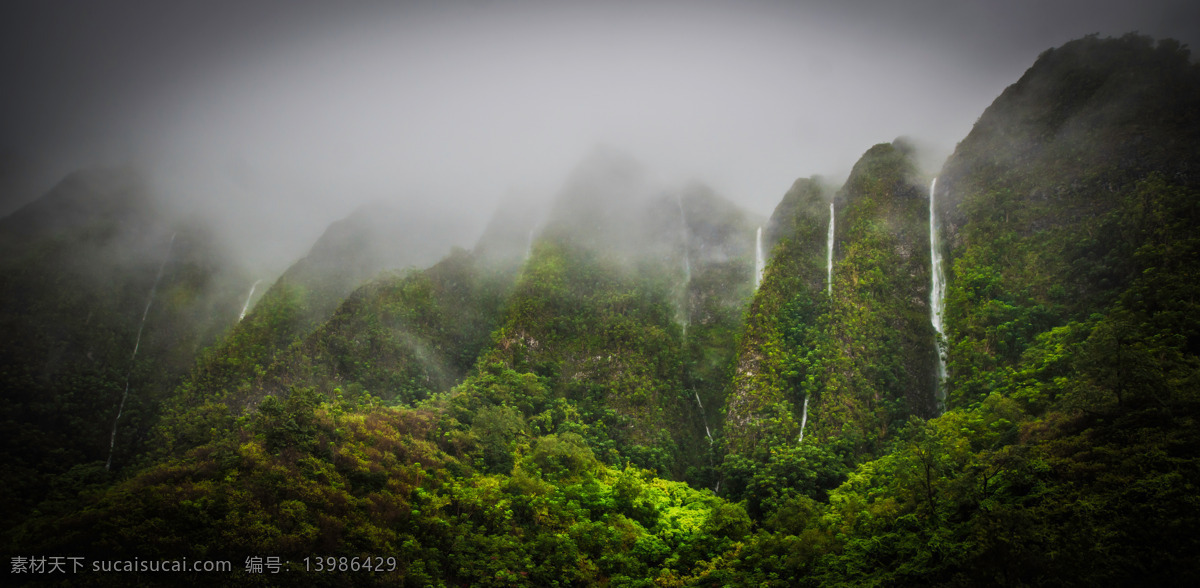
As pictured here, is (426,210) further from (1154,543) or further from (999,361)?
(1154,543)

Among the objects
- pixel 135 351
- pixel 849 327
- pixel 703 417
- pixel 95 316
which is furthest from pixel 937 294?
pixel 95 316

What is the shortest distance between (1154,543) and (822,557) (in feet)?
25.8

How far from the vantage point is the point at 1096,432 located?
14.2 m

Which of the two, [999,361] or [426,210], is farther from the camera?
[426,210]

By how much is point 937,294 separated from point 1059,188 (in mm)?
9318

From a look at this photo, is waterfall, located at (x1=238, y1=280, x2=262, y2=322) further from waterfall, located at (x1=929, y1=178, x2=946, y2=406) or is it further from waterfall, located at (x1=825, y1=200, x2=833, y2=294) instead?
waterfall, located at (x1=929, y1=178, x2=946, y2=406)

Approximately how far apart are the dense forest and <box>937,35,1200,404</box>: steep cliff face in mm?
192

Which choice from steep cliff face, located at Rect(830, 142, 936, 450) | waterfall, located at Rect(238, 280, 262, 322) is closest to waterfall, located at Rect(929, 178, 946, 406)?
steep cliff face, located at Rect(830, 142, 936, 450)

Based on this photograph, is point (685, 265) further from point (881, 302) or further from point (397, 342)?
point (397, 342)

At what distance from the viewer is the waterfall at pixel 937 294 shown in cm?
3180

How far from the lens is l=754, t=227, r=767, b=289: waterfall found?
160 feet

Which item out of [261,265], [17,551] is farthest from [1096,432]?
[261,265]

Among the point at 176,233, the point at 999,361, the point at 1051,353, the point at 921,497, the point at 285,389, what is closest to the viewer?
the point at 921,497

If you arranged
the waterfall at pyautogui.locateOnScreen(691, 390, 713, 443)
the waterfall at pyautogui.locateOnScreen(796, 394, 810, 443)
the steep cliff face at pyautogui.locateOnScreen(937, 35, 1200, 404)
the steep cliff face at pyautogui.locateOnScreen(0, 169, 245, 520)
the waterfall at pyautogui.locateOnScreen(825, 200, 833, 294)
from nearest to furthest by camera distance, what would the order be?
1. the steep cliff face at pyautogui.locateOnScreen(937, 35, 1200, 404)
2. the waterfall at pyautogui.locateOnScreen(796, 394, 810, 443)
3. the waterfall at pyautogui.locateOnScreen(691, 390, 713, 443)
4. the steep cliff face at pyautogui.locateOnScreen(0, 169, 245, 520)
5. the waterfall at pyautogui.locateOnScreen(825, 200, 833, 294)
